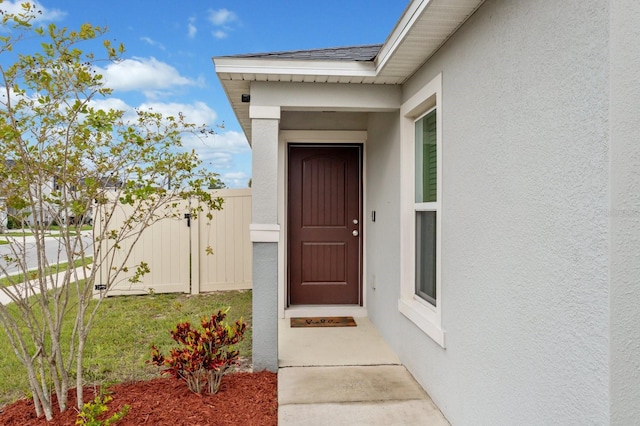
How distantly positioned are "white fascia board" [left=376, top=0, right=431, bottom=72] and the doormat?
120 inches

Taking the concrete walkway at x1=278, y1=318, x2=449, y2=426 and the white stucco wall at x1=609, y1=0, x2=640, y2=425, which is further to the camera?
the concrete walkway at x1=278, y1=318, x2=449, y2=426

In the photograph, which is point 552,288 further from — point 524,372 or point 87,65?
point 87,65

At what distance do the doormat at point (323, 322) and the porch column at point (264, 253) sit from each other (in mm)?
1510

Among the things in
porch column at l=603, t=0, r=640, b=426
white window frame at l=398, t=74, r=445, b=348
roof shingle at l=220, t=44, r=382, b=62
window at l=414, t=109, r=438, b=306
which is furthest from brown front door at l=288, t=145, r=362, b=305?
porch column at l=603, t=0, r=640, b=426

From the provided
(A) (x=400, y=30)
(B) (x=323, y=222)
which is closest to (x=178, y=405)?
(A) (x=400, y=30)

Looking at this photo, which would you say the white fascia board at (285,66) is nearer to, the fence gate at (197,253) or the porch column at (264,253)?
the porch column at (264,253)

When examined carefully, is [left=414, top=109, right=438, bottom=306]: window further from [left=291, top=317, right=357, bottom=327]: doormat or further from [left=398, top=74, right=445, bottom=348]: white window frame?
[left=291, top=317, right=357, bottom=327]: doormat

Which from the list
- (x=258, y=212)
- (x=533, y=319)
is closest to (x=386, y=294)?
(x=258, y=212)

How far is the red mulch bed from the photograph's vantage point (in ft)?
9.04

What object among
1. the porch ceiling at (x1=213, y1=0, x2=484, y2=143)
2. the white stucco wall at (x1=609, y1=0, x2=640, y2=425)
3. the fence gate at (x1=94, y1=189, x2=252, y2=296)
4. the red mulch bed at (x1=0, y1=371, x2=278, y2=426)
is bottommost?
the red mulch bed at (x1=0, y1=371, x2=278, y2=426)

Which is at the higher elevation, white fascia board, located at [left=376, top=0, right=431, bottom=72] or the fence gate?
white fascia board, located at [left=376, top=0, right=431, bottom=72]

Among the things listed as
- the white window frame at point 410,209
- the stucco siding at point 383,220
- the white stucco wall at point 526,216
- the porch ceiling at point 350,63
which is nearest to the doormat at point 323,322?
the stucco siding at point 383,220

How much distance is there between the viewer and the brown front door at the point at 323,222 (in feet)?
18.6

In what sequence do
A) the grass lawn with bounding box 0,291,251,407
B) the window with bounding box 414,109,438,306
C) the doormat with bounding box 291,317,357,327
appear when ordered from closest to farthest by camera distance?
the window with bounding box 414,109,438,306 → the grass lawn with bounding box 0,291,251,407 → the doormat with bounding box 291,317,357,327
